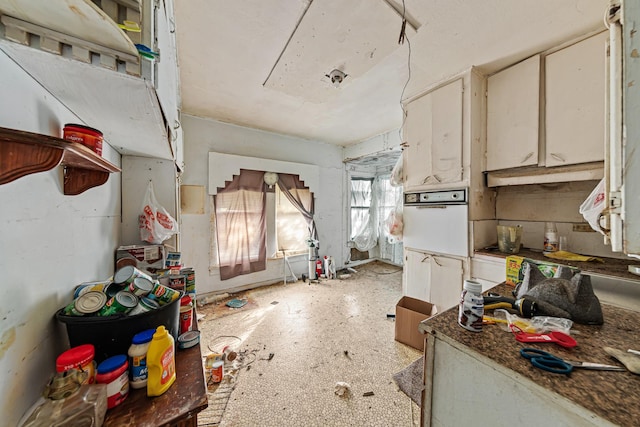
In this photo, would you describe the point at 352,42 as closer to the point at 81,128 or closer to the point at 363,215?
the point at 81,128

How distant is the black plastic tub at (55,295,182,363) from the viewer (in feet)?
2.38

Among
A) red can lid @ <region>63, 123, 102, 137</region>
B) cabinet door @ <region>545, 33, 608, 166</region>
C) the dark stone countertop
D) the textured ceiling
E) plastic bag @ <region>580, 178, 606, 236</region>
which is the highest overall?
the textured ceiling

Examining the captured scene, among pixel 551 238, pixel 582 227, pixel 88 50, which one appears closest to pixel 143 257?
pixel 88 50

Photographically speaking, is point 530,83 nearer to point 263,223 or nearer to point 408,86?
point 408,86

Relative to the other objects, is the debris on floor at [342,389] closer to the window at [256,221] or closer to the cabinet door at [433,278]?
the cabinet door at [433,278]

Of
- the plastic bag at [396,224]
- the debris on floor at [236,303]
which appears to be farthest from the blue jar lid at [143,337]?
the plastic bag at [396,224]

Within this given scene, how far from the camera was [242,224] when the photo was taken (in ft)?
10.5

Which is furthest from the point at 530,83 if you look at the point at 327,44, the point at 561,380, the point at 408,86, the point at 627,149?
the point at 561,380

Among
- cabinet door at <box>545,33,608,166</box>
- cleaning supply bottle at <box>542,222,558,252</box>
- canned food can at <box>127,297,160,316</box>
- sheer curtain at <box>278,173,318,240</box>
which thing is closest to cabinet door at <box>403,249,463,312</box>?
cleaning supply bottle at <box>542,222,558,252</box>

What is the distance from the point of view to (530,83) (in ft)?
5.81

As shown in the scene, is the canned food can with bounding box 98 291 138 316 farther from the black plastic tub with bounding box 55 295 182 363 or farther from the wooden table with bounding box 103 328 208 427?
the wooden table with bounding box 103 328 208 427

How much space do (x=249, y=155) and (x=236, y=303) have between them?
210cm

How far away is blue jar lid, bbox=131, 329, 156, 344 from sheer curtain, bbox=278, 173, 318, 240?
9.45ft

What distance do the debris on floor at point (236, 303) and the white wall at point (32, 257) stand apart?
2.01 meters
